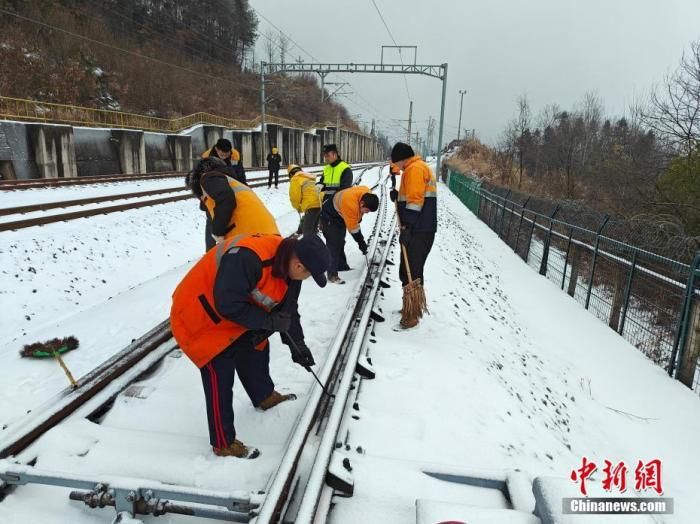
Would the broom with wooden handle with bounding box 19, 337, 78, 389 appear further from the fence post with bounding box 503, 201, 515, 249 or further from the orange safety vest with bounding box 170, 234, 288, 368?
the fence post with bounding box 503, 201, 515, 249

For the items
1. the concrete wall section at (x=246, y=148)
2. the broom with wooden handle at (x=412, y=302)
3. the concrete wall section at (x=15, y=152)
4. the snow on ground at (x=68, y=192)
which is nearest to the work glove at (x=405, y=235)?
the broom with wooden handle at (x=412, y=302)

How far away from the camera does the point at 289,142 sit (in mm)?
43000

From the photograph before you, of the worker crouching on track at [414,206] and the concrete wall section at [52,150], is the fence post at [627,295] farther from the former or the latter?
the concrete wall section at [52,150]

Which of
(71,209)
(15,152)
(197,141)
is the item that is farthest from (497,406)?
(197,141)

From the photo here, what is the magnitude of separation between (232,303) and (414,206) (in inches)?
118

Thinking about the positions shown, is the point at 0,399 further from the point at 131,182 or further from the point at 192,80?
the point at 192,80

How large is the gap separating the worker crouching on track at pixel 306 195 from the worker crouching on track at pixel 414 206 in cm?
196

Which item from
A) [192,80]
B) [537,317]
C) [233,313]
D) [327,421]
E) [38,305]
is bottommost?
[537,317]

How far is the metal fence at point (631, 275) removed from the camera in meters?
5.94

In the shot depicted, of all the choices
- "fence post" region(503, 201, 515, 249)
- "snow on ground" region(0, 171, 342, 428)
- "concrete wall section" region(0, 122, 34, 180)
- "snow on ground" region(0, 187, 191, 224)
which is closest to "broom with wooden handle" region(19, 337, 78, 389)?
"snow on ground" region(0, 171, 342, 428)

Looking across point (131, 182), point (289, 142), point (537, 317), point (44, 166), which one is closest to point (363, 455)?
point (537, 317)

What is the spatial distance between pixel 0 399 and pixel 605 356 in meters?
7.64

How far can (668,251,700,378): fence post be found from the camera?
5.75 metres

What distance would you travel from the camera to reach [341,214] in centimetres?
633
